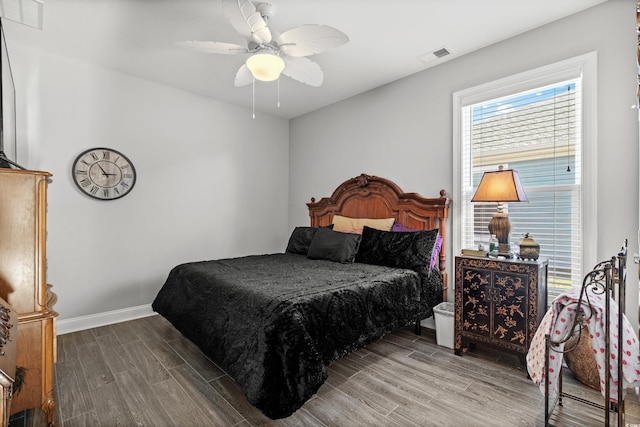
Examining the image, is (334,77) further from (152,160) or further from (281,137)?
(152,160)

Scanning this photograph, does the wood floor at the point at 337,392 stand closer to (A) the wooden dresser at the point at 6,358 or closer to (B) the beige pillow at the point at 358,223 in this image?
Answer: (A) the wooden dresser at the point at 6,358

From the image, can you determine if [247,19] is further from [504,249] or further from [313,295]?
[504,249]

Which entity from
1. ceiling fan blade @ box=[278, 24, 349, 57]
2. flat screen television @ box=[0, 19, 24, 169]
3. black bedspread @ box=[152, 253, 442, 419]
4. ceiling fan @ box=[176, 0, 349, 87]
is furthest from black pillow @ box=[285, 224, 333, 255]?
flat screen television @ box=[0, 19, 24, 169]

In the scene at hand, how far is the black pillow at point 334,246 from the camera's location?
3227 millimetres

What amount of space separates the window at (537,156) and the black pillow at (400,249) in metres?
0.41

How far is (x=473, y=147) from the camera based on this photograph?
3059 mm

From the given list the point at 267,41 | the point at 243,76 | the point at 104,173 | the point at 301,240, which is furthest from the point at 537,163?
the point at 104,173

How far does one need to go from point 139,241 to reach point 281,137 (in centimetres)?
262

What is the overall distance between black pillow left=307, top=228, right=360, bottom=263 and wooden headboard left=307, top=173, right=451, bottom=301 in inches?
23.2

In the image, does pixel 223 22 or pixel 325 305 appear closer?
pixel 325 305

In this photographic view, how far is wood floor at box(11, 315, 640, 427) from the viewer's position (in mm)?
1789

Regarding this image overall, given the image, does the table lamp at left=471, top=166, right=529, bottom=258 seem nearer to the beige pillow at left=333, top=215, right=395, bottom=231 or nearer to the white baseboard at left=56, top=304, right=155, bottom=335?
the beige pillow at left=333, top=215, right=395, bottom=231

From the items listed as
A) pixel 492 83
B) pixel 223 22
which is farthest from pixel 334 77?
pixel 492 83

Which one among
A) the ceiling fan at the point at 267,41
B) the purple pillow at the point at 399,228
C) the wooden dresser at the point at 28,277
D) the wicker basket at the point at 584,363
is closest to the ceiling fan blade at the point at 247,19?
the ceiling fan at the point at 267,41
